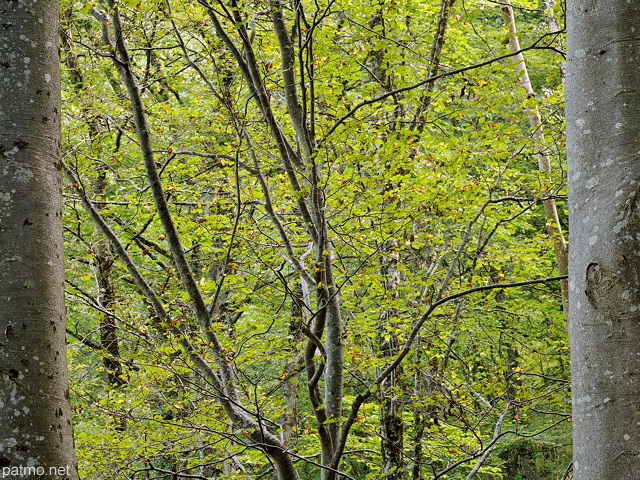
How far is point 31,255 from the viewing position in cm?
151

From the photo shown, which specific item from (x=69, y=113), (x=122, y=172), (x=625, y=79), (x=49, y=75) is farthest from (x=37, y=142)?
(x=122, y=172)

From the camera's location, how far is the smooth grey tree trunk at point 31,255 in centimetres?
142

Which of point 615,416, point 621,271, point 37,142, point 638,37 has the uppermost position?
point 638,37

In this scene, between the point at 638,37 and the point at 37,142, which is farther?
the point at 37,142

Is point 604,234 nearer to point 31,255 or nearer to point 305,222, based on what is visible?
point 31,255

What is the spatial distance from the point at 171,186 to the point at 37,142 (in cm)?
508

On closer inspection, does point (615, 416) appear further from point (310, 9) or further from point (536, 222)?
point (536, 222)

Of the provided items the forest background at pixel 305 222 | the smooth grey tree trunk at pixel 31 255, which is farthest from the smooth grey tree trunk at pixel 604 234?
A: the forest background at pixel 305 222

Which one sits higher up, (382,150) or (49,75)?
(382,150)

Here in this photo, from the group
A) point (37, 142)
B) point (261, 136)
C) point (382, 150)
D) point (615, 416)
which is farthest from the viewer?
point (261, 136)

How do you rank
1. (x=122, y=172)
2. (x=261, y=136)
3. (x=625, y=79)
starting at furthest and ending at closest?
(x=122, y=172), (x=261, y=136), (x=625, y=79)

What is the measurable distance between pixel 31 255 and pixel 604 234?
1410mm

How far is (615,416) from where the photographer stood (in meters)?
1.09

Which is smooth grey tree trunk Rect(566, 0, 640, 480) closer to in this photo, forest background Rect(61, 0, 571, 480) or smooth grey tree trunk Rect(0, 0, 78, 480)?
smooth grey tree trunk Rect(0, 0, 78, 480)
